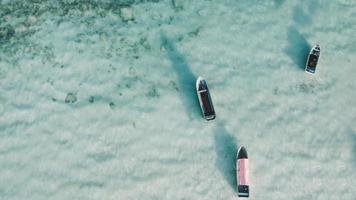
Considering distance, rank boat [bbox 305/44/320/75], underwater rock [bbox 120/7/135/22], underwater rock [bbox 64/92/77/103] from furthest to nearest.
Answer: underwater rock [bbox 120/7/135/22] → boat [bbox 305/44/320/75] → underwater rock [bbox 64/92/77/103]

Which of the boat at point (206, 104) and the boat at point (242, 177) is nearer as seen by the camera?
the boat at point (242, 177)

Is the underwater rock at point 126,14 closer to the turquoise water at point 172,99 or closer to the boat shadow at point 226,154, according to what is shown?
the turquoise water at point 172,99

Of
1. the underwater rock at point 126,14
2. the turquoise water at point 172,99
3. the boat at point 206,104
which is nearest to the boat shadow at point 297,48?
the turquoise water at point 172,99

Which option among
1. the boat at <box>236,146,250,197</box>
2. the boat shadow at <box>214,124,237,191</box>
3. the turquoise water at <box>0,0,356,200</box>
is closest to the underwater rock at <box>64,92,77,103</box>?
the turquoise water at <box>0,0,356,200</box>

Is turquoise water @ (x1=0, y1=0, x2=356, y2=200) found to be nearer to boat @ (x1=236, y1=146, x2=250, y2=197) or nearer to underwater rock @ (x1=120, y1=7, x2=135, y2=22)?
underwater rock @ (x1=120, y1=7, x2=135, y2=22)

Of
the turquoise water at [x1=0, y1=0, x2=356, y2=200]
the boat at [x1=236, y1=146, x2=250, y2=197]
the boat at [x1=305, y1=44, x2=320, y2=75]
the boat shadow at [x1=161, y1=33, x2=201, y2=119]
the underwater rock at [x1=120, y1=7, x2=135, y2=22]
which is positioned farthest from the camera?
the underwater rock at [x1=120, y1=7, x2=135, y2=22]
